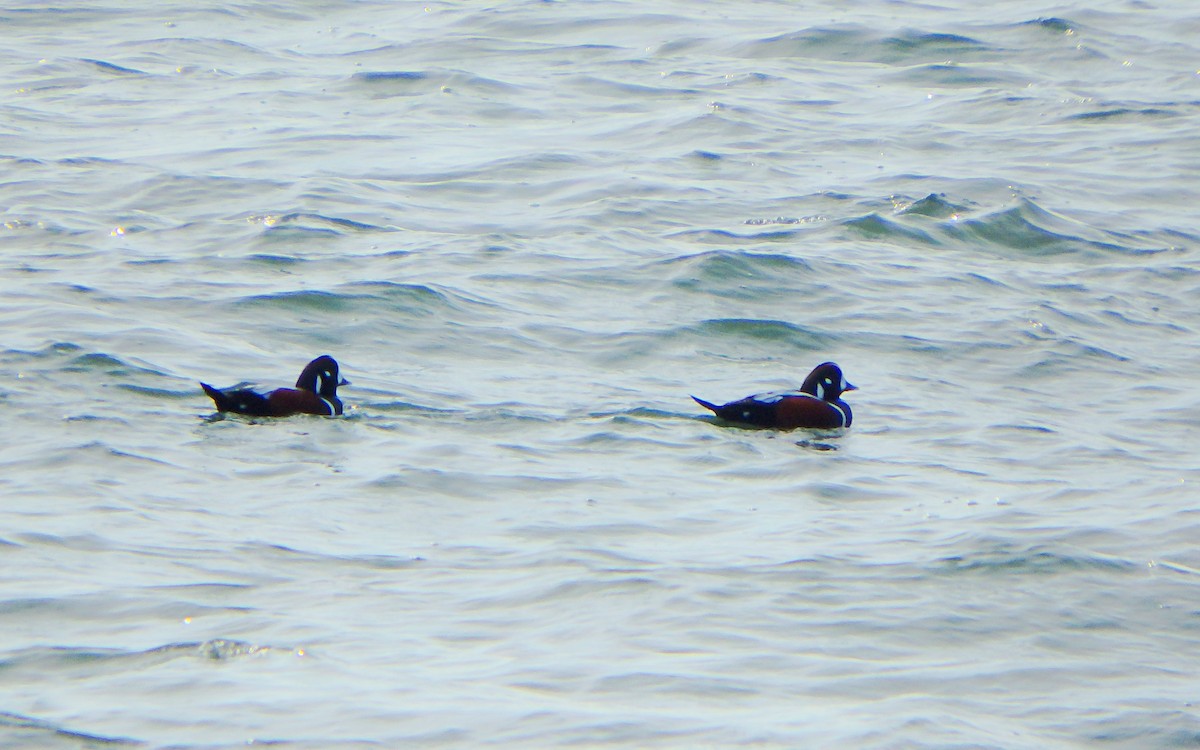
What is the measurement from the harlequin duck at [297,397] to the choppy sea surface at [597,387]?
0.32 feet

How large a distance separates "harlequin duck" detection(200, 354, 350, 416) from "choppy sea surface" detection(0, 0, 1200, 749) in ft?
0.32

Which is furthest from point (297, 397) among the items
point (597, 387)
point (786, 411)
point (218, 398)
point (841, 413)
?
point (841, 413)

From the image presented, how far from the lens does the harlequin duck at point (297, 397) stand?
982 centimetres

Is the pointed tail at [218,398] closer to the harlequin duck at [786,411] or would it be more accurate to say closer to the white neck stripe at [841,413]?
the harlequin duck at [786,411]

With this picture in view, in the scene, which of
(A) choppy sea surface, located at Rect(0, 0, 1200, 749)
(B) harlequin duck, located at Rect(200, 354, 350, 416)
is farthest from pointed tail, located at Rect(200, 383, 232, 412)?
(A) choppy sea surface, located at Rect(0, 0, 1200, 749)

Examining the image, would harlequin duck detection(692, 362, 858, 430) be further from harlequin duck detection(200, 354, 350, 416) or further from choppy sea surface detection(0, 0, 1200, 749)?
harlequin duck detection(200, 354, 350, 416)

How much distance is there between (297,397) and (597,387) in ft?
6.84

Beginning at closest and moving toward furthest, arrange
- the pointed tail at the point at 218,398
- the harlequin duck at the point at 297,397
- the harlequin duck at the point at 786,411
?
the pointed tail at the point at 218,398, the harlequin duck at the point at 297,397, the harlequin duck at the point at 786,411

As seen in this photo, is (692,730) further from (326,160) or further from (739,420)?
(326,160)

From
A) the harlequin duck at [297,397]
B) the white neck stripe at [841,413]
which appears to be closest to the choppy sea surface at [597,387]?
the harlequin duck at [297,397]

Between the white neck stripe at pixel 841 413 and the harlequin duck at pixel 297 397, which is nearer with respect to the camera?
the harlequin duck at pixel 297 397

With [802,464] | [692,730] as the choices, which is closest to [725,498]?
[802,464]

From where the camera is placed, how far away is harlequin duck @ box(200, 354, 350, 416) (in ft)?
32.2

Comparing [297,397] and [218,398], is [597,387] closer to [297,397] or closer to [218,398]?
[297,397]
